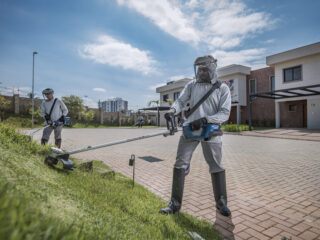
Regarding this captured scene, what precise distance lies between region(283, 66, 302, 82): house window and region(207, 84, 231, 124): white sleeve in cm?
2244

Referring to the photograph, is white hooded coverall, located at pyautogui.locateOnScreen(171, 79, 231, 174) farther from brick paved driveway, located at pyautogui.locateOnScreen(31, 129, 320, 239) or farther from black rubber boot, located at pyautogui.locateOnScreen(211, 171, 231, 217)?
brick paved driveway, located at pyautogui.locateOnScreen(31, 129, 320, 239)

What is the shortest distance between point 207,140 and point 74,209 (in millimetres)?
1801

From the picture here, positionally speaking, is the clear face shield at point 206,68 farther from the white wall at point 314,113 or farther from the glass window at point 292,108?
the glass window at point 292,108

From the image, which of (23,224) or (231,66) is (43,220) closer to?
(23,224)

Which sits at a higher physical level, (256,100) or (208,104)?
(256,100)

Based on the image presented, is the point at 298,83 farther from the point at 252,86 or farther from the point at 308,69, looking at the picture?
the point at 252,86

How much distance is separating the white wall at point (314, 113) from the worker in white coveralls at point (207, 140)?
69.7 ft

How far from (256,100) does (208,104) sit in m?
26.9

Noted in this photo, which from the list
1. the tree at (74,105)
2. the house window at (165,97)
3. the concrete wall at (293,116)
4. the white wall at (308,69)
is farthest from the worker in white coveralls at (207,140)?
the house window at (165,97)

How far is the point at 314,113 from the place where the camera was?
19.4m

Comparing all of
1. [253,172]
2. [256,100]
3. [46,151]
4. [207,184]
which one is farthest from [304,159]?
[256,100]

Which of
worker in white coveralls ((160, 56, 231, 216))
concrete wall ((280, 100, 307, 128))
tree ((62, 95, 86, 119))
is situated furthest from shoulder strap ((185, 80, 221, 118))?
tree ((62, 95, 86, 119))

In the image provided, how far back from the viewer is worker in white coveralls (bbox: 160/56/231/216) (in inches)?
111

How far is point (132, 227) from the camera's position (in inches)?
78.5
